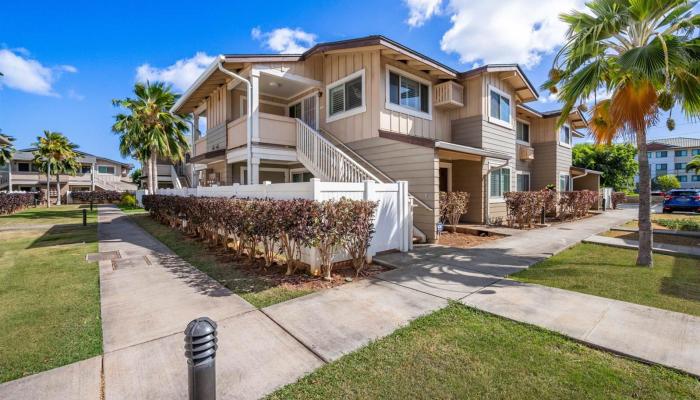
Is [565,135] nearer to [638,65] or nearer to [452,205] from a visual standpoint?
[452,205]

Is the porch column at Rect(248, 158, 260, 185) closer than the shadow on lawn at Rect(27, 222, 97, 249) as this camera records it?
No

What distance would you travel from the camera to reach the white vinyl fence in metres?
6.17

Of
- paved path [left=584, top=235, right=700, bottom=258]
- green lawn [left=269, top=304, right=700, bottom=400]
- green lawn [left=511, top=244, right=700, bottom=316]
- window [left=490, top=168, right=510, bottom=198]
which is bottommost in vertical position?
green lawn [left=269, top=304, right=700, bottom=400]

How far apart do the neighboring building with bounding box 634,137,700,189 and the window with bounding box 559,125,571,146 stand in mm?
64489

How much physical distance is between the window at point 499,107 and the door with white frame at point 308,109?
24.1ft

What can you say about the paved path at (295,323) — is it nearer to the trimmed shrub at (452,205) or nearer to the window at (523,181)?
the trimmed shrub at (452,205)

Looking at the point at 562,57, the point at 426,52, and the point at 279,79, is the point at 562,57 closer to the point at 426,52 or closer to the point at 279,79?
the point at 426,52

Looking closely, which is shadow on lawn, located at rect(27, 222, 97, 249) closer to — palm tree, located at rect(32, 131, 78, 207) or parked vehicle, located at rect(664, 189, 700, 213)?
palm tree, located at rect(32, 131, 78, 207)

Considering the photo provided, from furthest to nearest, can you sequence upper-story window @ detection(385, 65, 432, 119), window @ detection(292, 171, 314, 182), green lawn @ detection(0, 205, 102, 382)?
window @ detection(292, 171, 314, 182) < upper-story window @ detection(385, 65, 432, 119) < green lawn @ detection(0, 205, 102, 382)

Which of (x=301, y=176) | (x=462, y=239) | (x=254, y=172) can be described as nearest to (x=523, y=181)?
(x=462, y=239)

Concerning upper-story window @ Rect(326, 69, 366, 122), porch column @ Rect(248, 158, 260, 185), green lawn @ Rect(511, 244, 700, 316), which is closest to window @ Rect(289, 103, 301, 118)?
upper-story window @ Rect(326, 69, 366, 122)

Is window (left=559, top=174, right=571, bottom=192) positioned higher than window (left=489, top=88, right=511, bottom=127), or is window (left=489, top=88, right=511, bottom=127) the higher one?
window (left=489, top=88, right=511, bottom=127)

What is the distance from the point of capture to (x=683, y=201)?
19.5 m

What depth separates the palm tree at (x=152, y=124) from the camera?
818 inches
